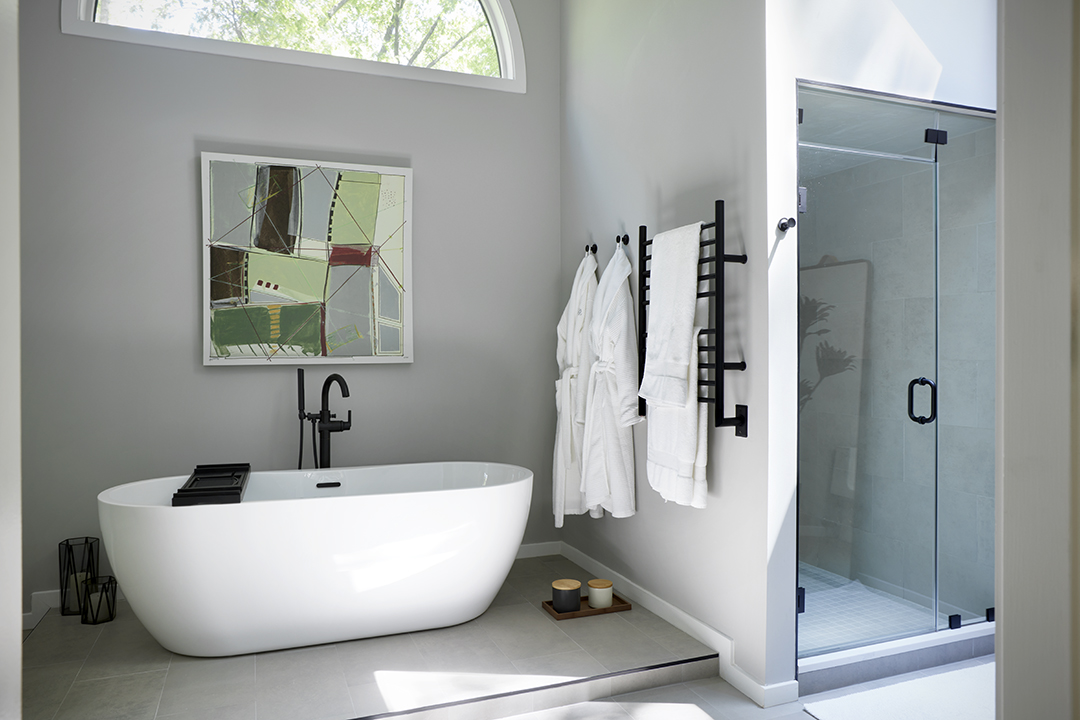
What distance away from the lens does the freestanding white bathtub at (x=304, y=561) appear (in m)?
2.55

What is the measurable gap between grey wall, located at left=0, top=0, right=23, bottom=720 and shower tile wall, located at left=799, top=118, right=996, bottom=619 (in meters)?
2.45

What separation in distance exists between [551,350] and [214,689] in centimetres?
238

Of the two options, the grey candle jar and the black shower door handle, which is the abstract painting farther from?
the black shower door handle

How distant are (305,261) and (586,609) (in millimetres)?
2178

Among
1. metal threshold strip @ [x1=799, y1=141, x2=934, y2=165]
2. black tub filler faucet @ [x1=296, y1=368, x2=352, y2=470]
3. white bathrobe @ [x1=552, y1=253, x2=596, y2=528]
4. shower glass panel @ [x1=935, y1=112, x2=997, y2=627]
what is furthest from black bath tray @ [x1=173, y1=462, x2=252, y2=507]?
shower glass panel @ [x1=935, y1=112, x2=997, y2=627]

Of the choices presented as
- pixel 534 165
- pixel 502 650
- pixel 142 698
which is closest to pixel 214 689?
pixel 142 698

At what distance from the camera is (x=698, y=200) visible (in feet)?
9.37

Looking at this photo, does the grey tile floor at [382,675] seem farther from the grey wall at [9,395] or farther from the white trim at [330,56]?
the white trim at [330,56]

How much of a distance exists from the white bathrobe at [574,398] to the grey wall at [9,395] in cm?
231

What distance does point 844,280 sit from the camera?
8.85ft

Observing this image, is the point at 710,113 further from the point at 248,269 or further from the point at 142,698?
the point at 142,698

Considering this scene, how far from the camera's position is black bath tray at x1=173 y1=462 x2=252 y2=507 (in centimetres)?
260

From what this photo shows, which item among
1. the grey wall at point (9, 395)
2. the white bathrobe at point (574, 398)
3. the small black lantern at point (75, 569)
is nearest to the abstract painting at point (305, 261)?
the white bathrobe at point (574, 398)

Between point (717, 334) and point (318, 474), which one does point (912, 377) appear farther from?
point (318, 474)
